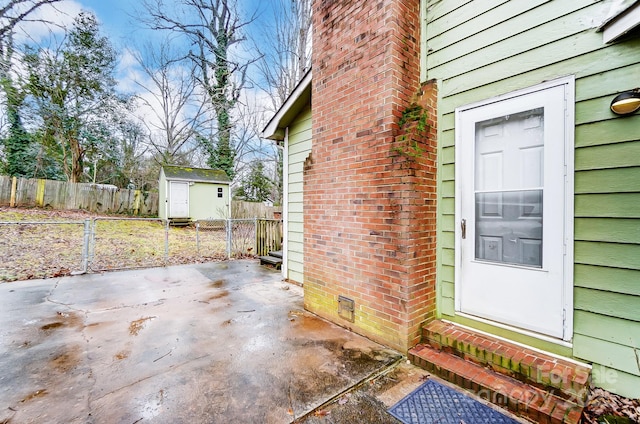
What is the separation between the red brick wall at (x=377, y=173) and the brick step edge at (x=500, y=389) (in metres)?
0.26

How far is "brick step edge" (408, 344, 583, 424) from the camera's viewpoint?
69.3 inches

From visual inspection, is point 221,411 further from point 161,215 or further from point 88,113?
point 88,113

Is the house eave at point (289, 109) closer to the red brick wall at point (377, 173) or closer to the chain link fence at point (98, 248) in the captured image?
the red brick wall at point (377, 173)

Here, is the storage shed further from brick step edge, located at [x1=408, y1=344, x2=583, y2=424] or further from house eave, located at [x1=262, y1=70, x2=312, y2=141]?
brick step edge, located at [x1=408, y1=344, x2=583, y2=424]

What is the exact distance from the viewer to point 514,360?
2.10m

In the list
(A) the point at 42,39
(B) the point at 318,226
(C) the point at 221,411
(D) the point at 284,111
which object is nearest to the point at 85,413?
(C) the point at 221,411

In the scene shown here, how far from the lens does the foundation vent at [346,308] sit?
10.1ft

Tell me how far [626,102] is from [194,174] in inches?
656

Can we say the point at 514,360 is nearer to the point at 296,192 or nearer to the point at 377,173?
the point at 377,173

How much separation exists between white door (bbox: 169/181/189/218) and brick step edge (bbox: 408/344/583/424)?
15148 millimetres

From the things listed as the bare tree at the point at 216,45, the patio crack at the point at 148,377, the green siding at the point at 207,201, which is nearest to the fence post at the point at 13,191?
the green siding at the point at 207,201

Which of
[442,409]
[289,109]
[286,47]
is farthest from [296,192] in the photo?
[286,47]

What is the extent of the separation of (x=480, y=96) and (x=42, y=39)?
18111 millimetres

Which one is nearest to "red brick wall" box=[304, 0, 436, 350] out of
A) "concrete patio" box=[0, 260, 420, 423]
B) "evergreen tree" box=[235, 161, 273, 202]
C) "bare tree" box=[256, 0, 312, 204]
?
"concrete patio" box=[0, 260, 420, 423]
